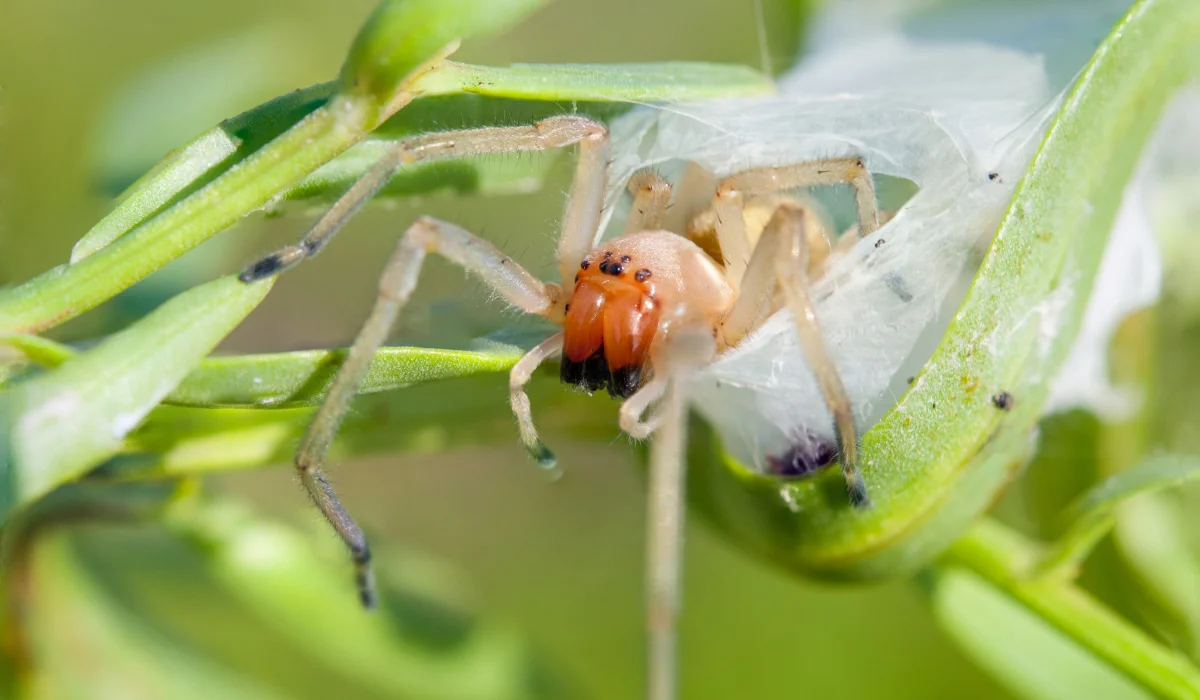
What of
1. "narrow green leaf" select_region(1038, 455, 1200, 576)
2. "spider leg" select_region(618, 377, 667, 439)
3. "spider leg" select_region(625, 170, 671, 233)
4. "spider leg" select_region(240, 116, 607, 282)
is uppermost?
"spider leg" select_region(240, 116, 607, 282)

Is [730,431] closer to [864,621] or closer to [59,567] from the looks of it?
[59,567]

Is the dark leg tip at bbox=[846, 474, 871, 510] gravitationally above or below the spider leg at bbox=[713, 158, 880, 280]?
below

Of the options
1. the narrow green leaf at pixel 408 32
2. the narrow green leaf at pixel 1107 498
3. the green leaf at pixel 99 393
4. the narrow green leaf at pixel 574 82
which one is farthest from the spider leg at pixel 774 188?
the green leaf at pixel 99 393

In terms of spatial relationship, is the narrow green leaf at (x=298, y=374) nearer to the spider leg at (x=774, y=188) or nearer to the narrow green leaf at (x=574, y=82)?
the narrow green leaf at (x=574, y=82)

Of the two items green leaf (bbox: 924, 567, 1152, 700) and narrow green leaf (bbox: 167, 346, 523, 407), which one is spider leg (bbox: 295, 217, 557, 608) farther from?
green leaf (bbox: 924, 567, 1152, 700)

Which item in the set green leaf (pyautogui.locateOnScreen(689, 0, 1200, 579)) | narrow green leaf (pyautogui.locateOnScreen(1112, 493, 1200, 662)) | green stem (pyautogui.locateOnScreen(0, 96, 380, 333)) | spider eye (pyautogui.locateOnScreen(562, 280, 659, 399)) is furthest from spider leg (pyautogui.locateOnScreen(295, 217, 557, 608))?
narrow green leaf (pyautogui.locateOnScreen(1112, 493, 1200, 662))

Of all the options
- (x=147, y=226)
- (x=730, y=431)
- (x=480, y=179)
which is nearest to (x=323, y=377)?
(x=147, y=226)

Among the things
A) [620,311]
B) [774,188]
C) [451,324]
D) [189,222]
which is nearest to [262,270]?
[189,222]

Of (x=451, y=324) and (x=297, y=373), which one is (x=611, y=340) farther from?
(x=297, y=373)
